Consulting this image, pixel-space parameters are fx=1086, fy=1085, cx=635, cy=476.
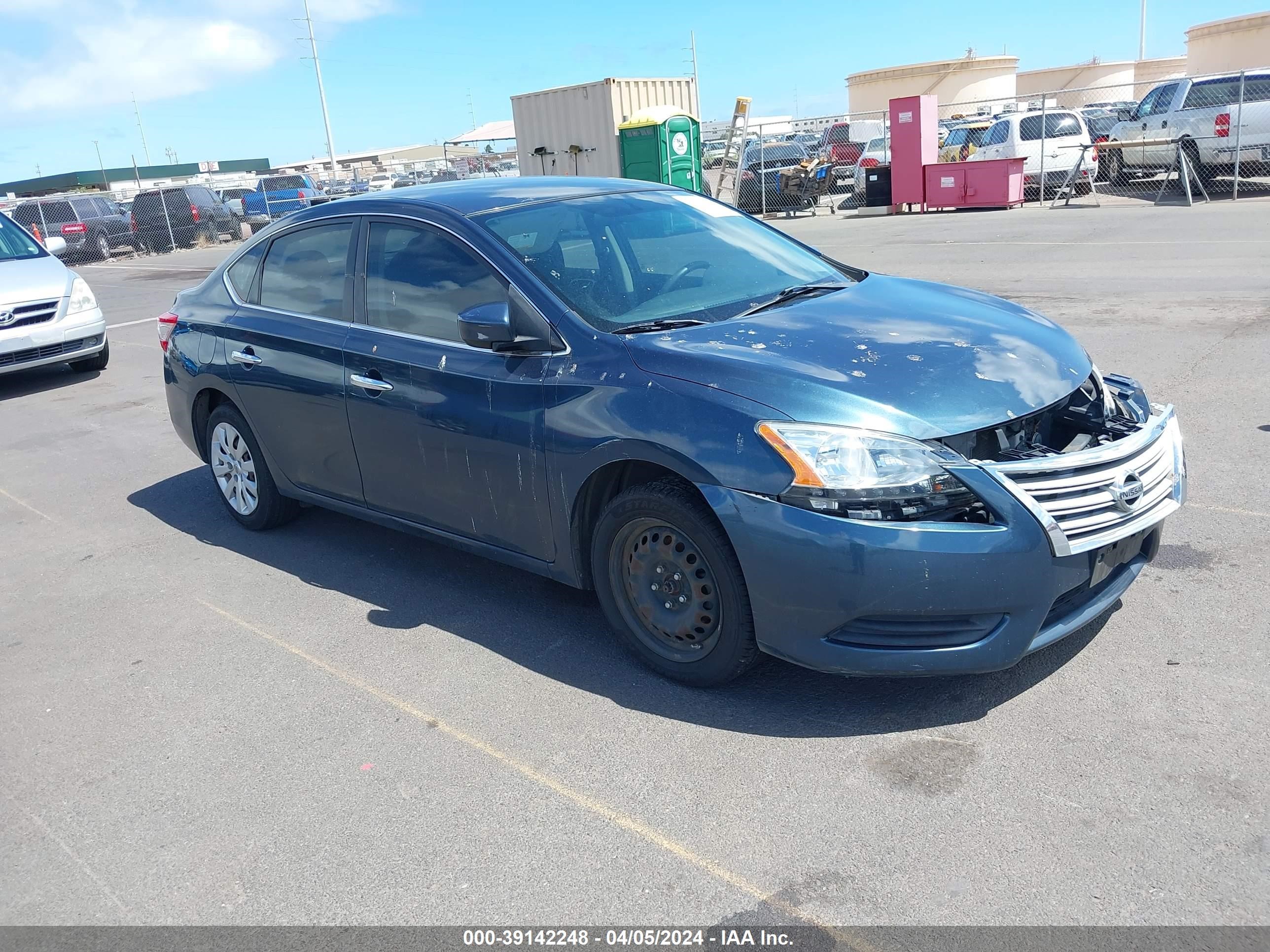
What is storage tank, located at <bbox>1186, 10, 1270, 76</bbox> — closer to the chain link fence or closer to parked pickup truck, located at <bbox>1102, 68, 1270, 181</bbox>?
the chain link fence

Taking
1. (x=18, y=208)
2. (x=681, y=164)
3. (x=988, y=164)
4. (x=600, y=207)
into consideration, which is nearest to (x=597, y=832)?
(x=600, y=207)

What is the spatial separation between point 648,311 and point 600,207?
81cm

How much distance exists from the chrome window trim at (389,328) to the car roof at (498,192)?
0.32 ft

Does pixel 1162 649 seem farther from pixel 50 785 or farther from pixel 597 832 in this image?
pixel 50 785

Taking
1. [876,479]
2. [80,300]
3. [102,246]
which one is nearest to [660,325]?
[876,479]

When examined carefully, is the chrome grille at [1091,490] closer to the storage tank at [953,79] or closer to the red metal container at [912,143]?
the red metal container at [912,143]

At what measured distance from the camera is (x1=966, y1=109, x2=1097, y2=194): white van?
21.9 meters

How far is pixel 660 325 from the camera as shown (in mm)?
4004

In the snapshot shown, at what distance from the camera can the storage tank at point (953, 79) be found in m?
58.2

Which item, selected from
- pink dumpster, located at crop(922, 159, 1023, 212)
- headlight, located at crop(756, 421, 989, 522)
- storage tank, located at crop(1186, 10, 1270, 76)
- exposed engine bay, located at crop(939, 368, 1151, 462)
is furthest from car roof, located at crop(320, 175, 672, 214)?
storage tank, located at crop(1186, 10, 1270, 76)

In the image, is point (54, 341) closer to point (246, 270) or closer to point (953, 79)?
point (246, 270)

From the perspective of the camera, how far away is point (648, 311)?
13.6 feet

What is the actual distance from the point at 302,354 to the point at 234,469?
118 centimetres

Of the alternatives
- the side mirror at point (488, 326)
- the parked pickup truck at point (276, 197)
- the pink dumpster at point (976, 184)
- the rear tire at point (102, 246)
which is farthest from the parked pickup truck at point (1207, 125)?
the rear tire at point (102, 246)
